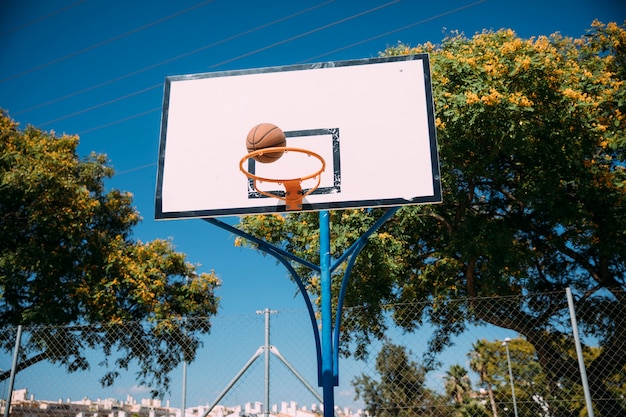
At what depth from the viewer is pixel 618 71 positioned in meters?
10.8

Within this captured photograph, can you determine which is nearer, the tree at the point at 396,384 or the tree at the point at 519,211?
the tree at the point at 396,384

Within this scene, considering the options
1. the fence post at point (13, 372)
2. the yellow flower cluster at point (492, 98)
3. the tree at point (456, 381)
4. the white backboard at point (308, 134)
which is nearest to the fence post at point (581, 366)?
the tree at point (456, 381)

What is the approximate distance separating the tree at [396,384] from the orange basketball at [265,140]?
3164 millimetres

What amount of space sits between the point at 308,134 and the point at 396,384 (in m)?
3.88

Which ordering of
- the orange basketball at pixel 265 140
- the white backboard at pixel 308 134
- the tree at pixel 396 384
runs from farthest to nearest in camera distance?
the tree at pixel 396 384, the white backboard at pixel 308 134, the orange basketball at pixel 265 140

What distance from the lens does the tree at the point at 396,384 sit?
663 cm

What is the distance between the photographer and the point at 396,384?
7125 mm

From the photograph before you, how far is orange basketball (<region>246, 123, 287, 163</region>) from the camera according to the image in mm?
4719

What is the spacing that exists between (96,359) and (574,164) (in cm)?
911

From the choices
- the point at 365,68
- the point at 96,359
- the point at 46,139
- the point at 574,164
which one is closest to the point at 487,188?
the point at 574,164

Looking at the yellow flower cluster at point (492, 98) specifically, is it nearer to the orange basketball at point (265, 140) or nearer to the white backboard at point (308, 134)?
the white backboard at point (308, 134)

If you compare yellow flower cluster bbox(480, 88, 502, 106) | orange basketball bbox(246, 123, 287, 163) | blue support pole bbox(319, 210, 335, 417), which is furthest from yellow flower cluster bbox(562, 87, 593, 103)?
orange basketball bbox(246, 123, 287, 163)

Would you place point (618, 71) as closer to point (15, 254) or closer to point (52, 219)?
point (52, 219)

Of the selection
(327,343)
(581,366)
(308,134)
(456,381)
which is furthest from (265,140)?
(456,381)
